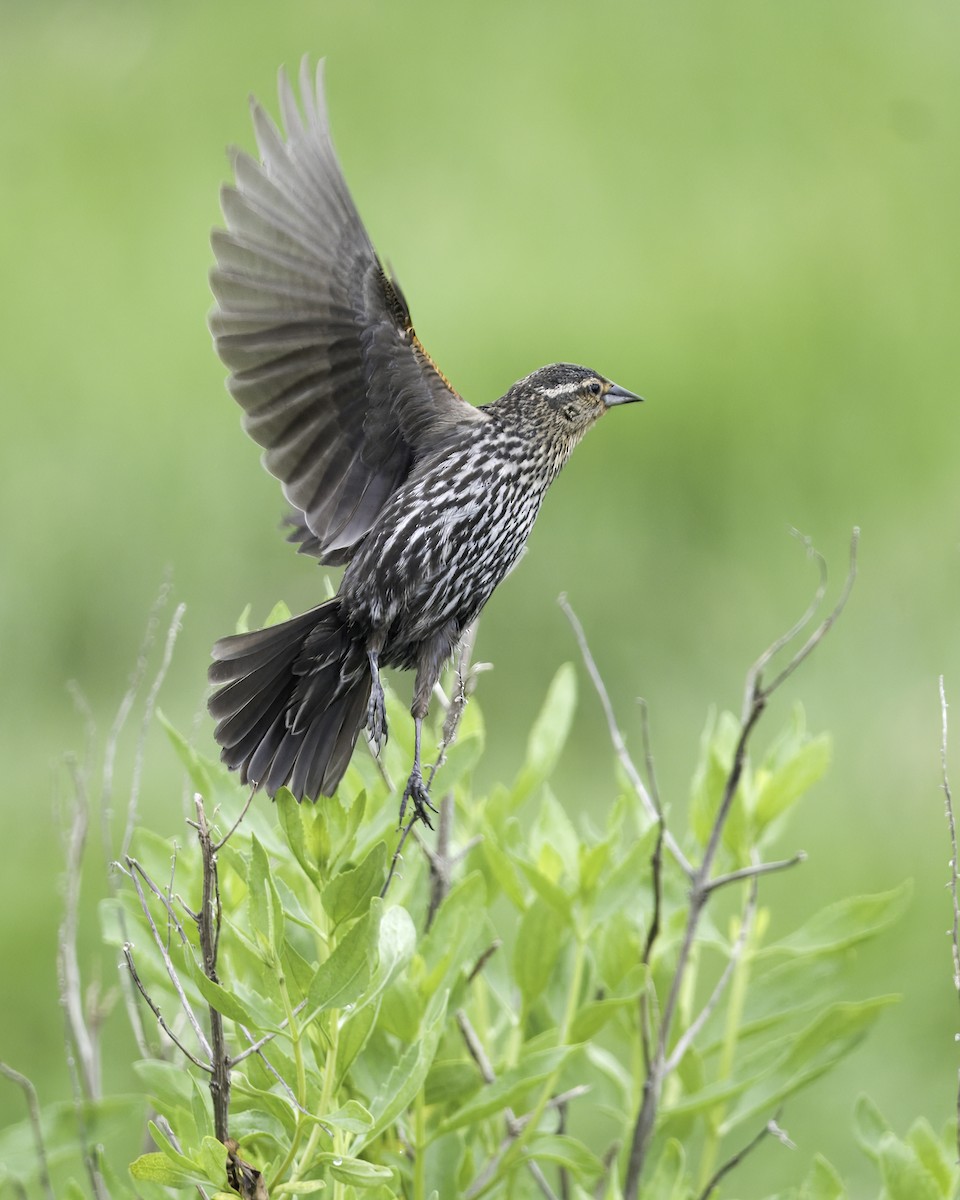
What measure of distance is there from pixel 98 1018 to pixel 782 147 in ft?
18.0

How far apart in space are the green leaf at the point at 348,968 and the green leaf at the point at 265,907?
83 mm

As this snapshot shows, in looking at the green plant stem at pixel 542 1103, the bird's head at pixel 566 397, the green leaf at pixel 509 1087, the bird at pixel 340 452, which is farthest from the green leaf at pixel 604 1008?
the bird's head at pixel 566 397

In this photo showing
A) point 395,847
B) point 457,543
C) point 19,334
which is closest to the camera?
point 395,847

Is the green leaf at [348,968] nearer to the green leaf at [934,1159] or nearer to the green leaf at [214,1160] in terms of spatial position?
the green leaf at [214,1160]

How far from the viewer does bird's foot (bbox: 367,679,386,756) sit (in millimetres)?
2406

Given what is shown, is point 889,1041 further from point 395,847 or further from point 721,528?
point 395,847

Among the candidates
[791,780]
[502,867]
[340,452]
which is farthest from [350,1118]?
[340,452]

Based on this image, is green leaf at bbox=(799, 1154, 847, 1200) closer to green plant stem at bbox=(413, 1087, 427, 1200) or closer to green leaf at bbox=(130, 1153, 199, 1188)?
green plant stem at bbox=(413, 1087, 427, 1200)

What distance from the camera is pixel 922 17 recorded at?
7.38 meters

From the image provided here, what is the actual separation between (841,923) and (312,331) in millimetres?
1206

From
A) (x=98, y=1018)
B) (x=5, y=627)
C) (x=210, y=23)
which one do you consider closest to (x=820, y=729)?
(x=5, y=627)

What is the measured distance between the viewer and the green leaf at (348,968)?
62.7 inches

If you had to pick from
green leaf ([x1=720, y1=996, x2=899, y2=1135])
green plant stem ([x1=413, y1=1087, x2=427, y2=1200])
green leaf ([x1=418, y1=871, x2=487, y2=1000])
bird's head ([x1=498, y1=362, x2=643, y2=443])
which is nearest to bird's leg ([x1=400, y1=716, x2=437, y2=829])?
green leaf ([x1=418, y1=871, x2=487, y2=1000])

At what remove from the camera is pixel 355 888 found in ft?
5.78
